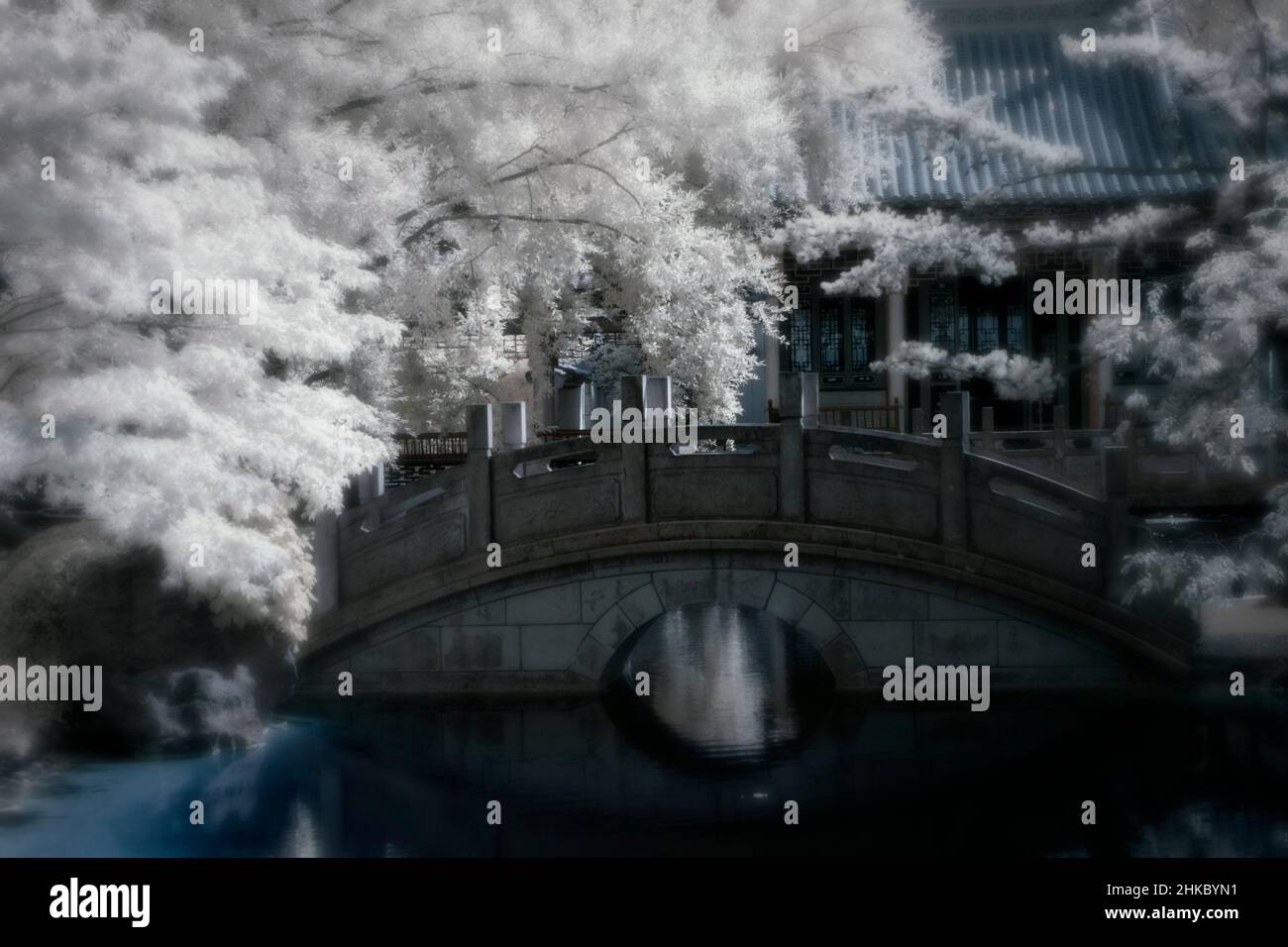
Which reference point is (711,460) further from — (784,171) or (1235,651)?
(1235,651)

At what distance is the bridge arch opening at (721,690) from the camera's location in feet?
20.7

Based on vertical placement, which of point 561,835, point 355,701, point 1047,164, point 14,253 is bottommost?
point 561,835

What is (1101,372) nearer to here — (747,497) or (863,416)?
(863,416)

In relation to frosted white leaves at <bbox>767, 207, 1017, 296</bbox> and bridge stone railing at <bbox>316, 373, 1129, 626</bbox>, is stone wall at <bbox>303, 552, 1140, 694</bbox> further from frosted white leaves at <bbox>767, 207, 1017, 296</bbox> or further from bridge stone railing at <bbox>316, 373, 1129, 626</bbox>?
frosted white leaves at <bbox>767, 207, 1017, 296</bbox>

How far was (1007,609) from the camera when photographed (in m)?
6.10

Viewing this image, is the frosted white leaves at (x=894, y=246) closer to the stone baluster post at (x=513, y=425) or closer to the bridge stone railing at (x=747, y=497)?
the bridge stone railing at (x=747, y=497)

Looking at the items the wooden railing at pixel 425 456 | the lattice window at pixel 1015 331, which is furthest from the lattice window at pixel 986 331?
the wooden railing at pixel 425 456

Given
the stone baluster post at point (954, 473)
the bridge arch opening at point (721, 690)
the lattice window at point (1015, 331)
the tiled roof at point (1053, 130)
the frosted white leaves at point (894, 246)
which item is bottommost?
the bridge arch opening at point (721, 690)

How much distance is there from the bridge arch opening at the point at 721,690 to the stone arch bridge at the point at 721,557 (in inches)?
12.0

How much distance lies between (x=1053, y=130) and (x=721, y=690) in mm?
3382

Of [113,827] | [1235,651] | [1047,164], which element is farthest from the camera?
[1047,164]


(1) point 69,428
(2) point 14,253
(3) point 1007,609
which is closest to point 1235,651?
(3) point 1007,609

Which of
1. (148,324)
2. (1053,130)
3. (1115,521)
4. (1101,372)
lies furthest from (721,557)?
(148,324)

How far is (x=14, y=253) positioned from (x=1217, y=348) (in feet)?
17.6
